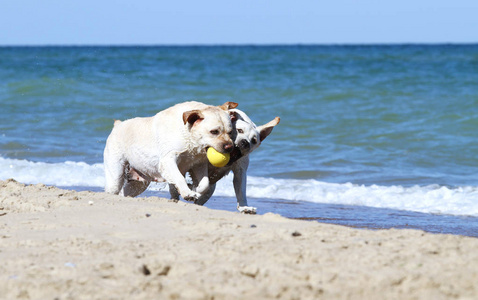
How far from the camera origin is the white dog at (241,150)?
20.6 feet

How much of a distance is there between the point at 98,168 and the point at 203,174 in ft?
16.0

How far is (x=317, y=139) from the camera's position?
13.7 meters

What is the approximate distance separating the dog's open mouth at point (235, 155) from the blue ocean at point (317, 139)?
5.47ft

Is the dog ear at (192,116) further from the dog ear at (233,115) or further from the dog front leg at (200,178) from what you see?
the dog front leg at (200,178)

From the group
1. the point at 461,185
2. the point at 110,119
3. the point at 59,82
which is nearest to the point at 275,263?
the point at 461,185

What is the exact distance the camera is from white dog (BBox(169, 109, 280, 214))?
247 inches

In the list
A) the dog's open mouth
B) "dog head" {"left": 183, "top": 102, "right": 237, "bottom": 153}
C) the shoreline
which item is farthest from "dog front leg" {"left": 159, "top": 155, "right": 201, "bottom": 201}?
the shoreline

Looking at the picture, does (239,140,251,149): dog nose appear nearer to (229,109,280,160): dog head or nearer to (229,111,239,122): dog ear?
(229,109,280,160): dog head

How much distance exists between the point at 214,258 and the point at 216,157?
1.99 m

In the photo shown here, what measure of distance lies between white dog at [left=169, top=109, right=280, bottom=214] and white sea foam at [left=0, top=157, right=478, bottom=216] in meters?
2.65

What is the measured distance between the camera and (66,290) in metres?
3.68

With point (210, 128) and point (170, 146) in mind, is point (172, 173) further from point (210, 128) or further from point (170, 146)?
point (210, 128)

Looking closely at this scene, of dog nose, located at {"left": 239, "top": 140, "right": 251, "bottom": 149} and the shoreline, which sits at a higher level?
dog nose, located at {"left": 239, "top": 140, "right": 251, "bottom": 149}

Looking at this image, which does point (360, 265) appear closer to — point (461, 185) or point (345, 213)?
point (345, 213)
